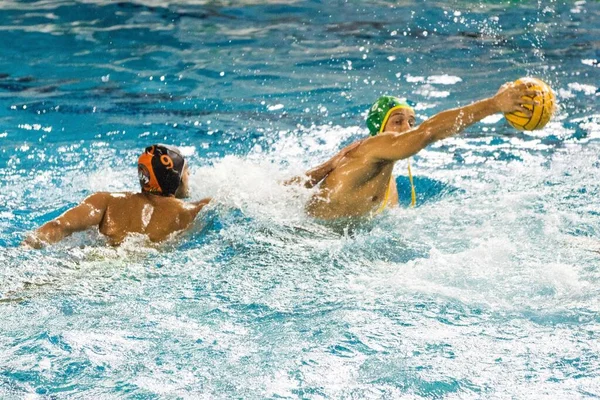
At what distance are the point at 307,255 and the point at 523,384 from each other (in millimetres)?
1606

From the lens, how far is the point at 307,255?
175 inches

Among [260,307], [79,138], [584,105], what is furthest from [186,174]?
[584,105]

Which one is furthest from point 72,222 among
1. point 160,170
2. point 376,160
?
point 376,160

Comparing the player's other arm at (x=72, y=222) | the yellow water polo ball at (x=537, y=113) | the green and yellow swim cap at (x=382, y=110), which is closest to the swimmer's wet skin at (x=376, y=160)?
the green and yellow swim cap at (x=382, y=110)

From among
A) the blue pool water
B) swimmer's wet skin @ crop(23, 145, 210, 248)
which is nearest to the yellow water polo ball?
the blue pool water

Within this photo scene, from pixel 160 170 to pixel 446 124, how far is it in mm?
1721

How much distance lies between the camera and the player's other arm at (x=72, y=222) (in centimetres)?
442

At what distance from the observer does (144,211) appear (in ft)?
15.4

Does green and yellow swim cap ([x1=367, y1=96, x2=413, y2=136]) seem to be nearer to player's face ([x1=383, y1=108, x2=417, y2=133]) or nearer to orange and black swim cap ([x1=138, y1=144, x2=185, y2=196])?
player's face ([x1=383, y1=108, x2=417, y2=133])

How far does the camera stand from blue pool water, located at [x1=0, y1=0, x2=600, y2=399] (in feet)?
10.8

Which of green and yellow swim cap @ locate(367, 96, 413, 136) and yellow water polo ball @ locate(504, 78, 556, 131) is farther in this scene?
green and yellow swim cap @ locate(367, 96, 413, 136)

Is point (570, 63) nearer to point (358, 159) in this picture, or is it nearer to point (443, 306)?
point (358, 159)

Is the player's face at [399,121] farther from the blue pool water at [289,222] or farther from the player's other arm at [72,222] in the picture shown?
→ the player's other arm at [72,222]

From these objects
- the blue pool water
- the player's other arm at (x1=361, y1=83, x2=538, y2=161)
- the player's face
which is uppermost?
the player's other arm at (x1=361, y1=83, x2=538, y2=161)
